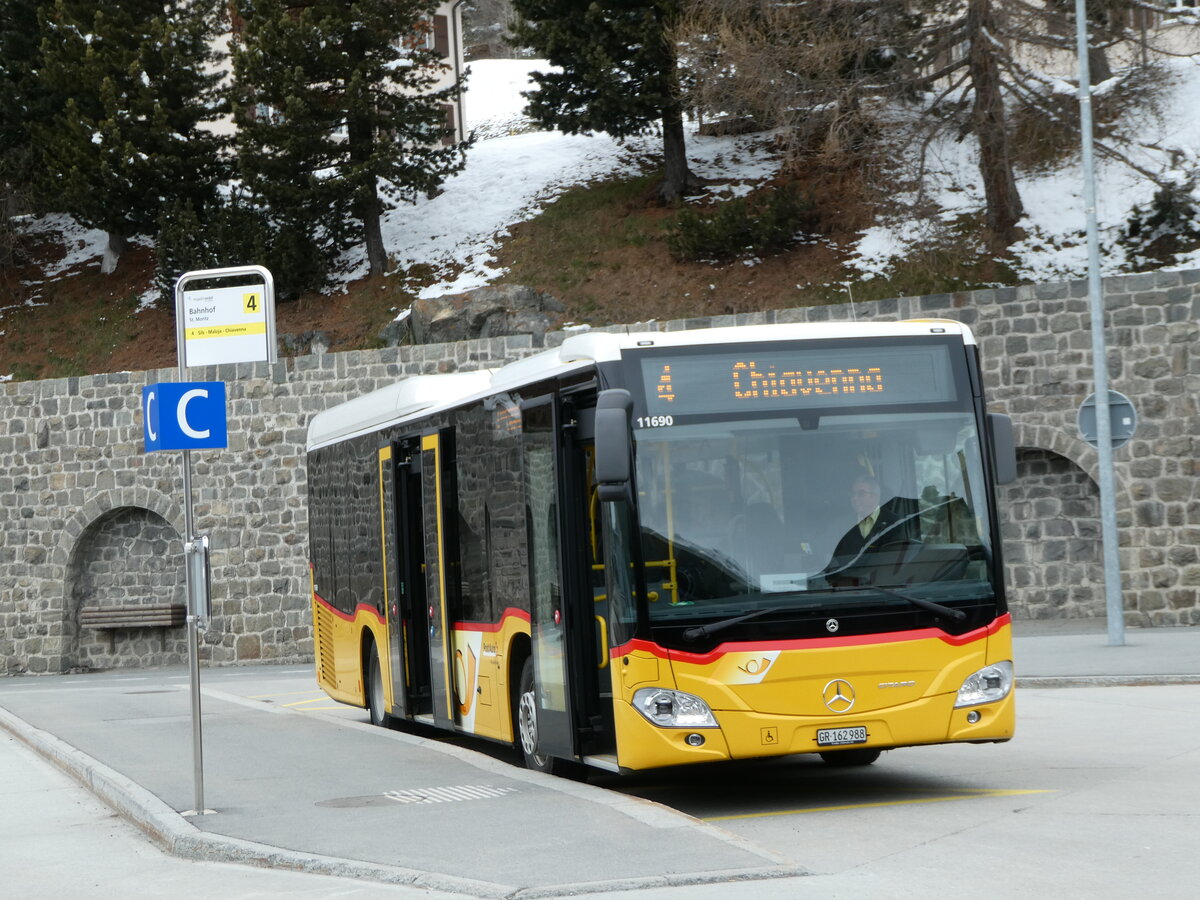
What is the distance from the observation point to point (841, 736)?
28.7ft

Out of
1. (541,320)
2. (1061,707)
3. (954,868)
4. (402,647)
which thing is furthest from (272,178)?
(954,868)

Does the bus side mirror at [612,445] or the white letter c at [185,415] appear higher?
the white letter c at [185,415]

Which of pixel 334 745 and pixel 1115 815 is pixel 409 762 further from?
pixel 1115 815

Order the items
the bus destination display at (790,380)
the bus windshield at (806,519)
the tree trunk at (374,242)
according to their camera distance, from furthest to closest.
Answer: the tree trunk at (374,242), the bus destination display at (790,380), the bus windshield at (806,519)

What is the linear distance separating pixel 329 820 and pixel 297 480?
693 inches

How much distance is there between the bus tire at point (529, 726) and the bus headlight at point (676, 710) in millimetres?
1776

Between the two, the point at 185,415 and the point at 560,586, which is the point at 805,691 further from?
the point at 185,415

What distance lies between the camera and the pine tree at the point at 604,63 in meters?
30.0

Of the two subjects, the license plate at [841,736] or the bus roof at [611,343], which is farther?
the bus roof at [611,343]

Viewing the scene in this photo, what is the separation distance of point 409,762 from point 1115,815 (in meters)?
5.11

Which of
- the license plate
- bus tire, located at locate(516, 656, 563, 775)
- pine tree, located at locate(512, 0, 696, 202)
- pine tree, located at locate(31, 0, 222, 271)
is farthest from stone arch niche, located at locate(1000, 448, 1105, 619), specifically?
pine tree, located at locate(31, 0, 222, 271)

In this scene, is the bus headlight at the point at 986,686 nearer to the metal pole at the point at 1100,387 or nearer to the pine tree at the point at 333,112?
the metal pole at the point at 1100,387

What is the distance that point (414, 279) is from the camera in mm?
33438

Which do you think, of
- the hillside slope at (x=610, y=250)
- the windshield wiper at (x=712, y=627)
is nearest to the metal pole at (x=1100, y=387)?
the hillside slope at (x=610, y=250)
